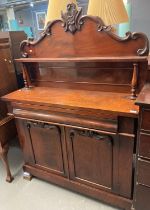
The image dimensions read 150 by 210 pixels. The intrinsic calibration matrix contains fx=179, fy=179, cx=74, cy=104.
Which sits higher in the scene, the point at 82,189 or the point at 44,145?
the point at 44,145

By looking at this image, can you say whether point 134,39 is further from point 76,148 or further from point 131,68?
point 76,148

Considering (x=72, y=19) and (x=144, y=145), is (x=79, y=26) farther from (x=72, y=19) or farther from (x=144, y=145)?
(x=144, y=145)

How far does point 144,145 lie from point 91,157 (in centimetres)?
45

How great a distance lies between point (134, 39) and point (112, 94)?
0.38 m

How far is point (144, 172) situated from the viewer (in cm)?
102

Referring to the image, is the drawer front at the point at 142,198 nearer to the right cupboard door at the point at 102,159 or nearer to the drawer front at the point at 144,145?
the right cupboard door at the point at 102,159

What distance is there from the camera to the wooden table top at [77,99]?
1076mm

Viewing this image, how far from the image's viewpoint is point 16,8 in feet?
10.6

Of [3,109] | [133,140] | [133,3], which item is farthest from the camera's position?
[133,3]

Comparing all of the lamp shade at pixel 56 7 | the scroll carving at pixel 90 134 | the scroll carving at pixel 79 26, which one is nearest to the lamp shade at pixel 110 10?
the lamp shade at pixel 56 7

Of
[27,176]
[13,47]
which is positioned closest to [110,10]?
[13,47]

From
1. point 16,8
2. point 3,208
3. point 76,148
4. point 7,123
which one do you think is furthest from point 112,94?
point 16,8

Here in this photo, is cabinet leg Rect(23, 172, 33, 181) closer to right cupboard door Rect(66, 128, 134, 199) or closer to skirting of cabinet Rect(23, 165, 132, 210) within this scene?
skirting of cabinet Rect(23, 165, 132, 210)

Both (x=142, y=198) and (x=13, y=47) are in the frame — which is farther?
(x=13, y=47)
